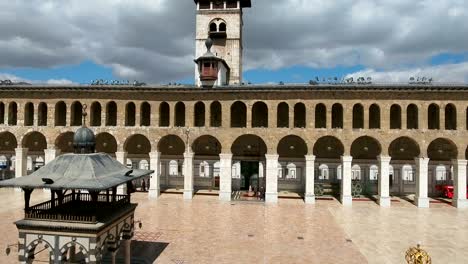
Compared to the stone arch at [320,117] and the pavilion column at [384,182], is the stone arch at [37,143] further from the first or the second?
the pavilion column at [384,182]

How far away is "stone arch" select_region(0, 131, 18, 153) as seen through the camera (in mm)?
51256

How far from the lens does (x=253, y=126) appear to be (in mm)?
44906

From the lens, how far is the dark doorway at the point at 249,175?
47.2 metres

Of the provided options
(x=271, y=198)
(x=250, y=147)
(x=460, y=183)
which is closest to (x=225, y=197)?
(x=271, y=198)

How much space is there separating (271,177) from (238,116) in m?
9.56

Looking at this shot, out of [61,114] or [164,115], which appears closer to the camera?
[164,115]

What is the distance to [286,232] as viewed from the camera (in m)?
28.6

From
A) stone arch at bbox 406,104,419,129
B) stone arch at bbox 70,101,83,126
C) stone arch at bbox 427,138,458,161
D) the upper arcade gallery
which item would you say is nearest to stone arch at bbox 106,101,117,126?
the upper arcade gallery

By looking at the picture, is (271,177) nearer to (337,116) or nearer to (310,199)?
(310,199)

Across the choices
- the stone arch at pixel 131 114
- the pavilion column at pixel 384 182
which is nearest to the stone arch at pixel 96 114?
the stone arch at pixel 131 114

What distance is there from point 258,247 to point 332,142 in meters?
25.4

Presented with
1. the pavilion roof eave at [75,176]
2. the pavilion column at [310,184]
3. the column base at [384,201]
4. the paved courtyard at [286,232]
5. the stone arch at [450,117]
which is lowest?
the paved courtyard at [286,232]

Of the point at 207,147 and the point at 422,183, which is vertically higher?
the point at 207,147

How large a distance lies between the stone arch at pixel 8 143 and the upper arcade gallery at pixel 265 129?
9.26ft
